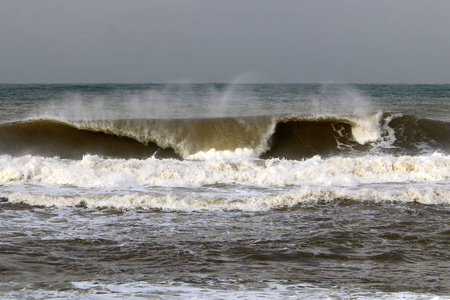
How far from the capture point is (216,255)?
6.08 metres

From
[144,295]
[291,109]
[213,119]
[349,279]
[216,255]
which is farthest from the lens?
[291,109]

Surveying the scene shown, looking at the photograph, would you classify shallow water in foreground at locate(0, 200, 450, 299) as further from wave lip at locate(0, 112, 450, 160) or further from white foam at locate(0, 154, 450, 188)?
wave lip at locate(0, 112, 450, 160)

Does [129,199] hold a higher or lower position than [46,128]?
lower

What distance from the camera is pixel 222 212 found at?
27.6ft

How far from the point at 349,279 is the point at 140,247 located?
8.36 feet

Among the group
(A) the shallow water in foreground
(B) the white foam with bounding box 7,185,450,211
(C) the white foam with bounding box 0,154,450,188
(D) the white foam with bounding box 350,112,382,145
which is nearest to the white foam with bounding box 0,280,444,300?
(A) the shallow water in foreground

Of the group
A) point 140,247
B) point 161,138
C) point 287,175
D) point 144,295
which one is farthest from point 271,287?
point 161,138

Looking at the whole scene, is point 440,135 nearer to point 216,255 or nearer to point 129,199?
point 129,199

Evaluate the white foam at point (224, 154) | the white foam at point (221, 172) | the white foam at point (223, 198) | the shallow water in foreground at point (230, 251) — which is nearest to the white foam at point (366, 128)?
the white foam at point (224, 154)

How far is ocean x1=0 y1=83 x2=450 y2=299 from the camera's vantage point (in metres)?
5.17

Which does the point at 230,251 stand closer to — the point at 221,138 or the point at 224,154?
the point at 224,154

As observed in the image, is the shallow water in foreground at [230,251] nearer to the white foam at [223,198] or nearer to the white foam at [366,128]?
the white foam at [223,198]

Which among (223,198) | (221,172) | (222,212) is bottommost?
(222,212)

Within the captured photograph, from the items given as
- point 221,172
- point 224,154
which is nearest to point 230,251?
point 221,172
